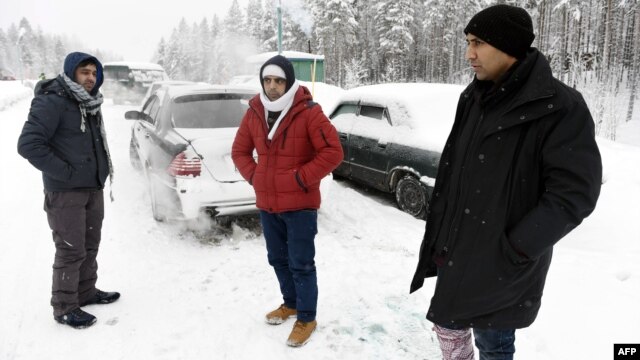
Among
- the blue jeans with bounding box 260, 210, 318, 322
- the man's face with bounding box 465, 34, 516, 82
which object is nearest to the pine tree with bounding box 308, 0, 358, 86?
the blue jeans with bounding box 260, 210, 318, 322

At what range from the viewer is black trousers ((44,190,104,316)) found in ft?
10.8

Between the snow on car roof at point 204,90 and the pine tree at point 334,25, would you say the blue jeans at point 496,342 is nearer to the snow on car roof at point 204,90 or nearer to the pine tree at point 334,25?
the snow on car roof at point 204,90

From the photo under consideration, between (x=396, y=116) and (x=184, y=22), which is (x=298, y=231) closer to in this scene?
(x=396, y=116)

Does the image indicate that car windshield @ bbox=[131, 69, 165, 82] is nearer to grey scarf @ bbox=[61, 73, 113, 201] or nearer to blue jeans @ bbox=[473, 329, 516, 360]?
grey scarf @ bbox=[61, 73, 113, 201]

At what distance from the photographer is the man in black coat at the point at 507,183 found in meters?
1.64

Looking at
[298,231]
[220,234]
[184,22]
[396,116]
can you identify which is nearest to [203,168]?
[220,234]

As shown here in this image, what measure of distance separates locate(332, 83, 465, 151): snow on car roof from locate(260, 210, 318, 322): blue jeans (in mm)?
3148

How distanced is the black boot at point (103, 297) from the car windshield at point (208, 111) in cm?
221

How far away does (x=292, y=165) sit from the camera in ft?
9.84

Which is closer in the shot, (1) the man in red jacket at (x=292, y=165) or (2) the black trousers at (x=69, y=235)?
(1) the man in red jacket at (x=292, y=165)

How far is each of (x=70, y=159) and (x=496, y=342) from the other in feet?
10.4

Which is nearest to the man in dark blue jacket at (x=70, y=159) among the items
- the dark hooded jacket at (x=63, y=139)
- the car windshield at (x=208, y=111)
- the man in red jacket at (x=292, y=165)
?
the dark hooded jacket at (x=63, y=139)

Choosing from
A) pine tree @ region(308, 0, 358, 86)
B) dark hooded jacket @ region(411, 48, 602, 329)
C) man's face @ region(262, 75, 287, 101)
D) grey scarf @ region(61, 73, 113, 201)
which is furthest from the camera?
pine tree @ region(308, 0, 358, 86)

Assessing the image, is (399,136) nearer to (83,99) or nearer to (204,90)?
(204,90)
